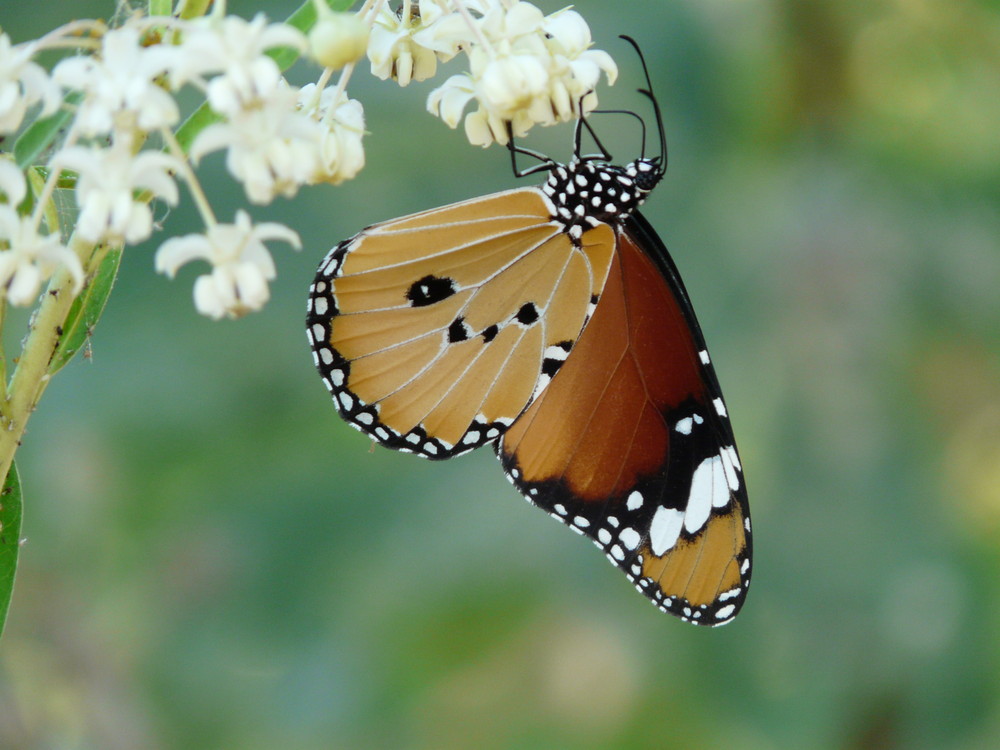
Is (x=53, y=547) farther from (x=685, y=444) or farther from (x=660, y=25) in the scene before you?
(x=660, y=25)

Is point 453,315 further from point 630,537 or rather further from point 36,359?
point 36,359

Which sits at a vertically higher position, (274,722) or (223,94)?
(223,94)

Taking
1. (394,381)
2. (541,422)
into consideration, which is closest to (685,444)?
(541,422)

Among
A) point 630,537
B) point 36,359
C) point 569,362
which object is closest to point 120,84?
point 36,359

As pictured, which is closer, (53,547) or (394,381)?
(394,381)

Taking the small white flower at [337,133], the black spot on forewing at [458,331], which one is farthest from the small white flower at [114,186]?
the black spot on forewing at [458,331]

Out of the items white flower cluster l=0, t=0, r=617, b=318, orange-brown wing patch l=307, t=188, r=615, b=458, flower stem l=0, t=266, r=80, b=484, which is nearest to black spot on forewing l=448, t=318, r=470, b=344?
orange-brown wing patch l=307, t=188, r=615, b=458
